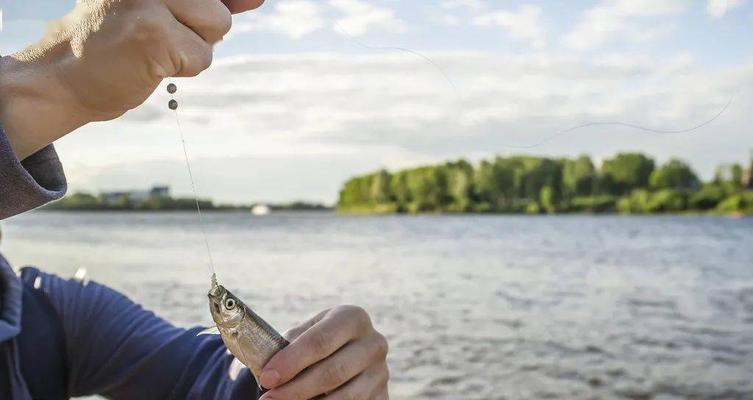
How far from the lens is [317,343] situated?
7.09 feet

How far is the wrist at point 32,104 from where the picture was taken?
63.4 inches

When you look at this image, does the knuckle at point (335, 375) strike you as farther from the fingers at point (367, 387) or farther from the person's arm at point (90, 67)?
the person's arm at point (90, 67)

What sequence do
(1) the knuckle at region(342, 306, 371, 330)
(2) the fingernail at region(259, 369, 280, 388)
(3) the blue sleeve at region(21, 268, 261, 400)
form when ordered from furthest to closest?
(3) the blue sleeve at region(21, 268, 261, 400), (1) the knuckle at region(342, 306, 371, 330), (2) the fingernail at region(259, 369, 280, 388)

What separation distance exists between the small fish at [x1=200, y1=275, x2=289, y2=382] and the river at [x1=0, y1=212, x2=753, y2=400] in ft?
34.1

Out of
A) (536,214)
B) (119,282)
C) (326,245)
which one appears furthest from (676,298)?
(536,214)

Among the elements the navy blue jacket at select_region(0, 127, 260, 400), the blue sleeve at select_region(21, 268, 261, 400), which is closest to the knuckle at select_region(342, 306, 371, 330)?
the navy blue jacket at select_region(0, 127, 260, 400)

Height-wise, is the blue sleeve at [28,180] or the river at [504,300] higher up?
the blue sleeve at [28,180]

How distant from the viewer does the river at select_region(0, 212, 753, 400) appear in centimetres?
1353

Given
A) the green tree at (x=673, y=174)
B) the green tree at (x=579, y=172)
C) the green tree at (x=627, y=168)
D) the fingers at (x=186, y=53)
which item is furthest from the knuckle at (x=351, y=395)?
the green tree at (x=673, y=174)

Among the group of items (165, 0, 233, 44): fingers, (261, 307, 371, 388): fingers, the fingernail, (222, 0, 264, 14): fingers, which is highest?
(222, 0, 264, 14): fingers

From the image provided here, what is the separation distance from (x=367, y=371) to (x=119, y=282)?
2379 centimetres

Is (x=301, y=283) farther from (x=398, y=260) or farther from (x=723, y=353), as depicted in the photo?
(x=723, y=353)

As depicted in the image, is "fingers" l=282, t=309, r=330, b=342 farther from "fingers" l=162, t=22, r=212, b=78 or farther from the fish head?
"fingers" l=162, t=22, r=212, b=78

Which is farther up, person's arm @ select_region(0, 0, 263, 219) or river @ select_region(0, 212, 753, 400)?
person's arm @ select_region(0, 0, 263, 219)
